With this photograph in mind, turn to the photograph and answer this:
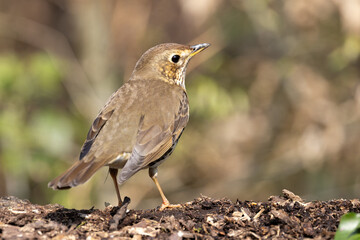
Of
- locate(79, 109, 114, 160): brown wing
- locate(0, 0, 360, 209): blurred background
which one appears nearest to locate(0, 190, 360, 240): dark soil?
locate(79, 109, 114, 160): brown wing

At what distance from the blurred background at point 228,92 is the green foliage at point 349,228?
4.40 meters

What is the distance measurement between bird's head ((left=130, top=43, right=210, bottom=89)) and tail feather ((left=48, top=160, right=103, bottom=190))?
1.36 metres

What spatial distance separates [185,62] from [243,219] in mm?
2067

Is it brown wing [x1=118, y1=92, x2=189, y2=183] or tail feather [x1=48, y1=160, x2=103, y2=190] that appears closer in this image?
tail feather [x1=48, y1=160, x2=103, y2=190]

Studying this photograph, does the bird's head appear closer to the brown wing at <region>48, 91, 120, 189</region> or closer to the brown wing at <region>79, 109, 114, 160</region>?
the brown wing at <region>48, 91, 120, 189</region>

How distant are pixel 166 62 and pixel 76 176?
5.82 feet

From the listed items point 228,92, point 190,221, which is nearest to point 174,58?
point 190,221

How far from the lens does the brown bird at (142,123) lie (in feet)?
14.3

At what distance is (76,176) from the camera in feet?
13.1

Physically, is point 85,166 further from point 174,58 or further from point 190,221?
point 174,58

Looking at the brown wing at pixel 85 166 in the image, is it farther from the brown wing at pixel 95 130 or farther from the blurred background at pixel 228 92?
the blurred background at pixel 228 92

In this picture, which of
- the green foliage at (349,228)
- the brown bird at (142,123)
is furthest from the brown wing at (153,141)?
the green foliage at (349,228)

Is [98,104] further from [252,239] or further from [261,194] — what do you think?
[252,239]

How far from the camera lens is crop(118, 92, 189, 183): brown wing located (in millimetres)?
4352
